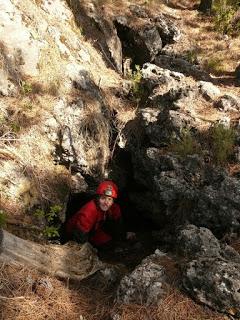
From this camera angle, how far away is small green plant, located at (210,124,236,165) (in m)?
5.78

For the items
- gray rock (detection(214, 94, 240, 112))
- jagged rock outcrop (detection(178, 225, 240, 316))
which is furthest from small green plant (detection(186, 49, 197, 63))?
jagged rock outcrop (detection(178, 225, 240, 316))

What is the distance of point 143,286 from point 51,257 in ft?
3.71

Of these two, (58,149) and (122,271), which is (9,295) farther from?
(58,149)

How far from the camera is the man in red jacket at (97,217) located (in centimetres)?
538

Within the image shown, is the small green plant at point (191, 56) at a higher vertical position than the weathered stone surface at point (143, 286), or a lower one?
higher

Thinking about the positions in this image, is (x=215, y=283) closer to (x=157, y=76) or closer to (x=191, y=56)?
(x=157, y=76)

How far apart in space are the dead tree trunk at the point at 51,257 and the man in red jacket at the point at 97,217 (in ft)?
1.59

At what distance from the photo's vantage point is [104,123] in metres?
7.02

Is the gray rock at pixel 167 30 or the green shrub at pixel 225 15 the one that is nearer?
the gray rock at pixel 167 30

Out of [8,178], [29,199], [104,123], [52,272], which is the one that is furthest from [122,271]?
[104,123]

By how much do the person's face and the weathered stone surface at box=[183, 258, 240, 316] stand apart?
208 centimetres

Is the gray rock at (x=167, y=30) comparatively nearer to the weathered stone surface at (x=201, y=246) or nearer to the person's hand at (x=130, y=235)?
the person's hand at (x=130, y=235)

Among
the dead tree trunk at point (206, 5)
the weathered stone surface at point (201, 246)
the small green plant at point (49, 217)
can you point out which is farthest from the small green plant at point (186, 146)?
the dead tree trunk at point (206, 5)

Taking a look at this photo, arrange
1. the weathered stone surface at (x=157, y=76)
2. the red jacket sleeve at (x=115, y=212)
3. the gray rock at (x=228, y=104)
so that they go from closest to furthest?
the red jacket sleeve at (x=115, y=212) < the gray rock at (x=228, y=104) < the weathered stone surface at (x=157, y=76)
